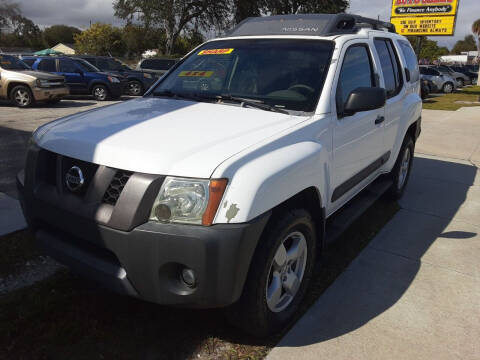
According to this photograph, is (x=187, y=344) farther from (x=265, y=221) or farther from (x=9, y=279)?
(x=9, y=279)

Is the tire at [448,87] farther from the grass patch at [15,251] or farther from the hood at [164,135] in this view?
the grass patch at [15,251]

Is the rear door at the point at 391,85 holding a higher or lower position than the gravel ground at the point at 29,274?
higher

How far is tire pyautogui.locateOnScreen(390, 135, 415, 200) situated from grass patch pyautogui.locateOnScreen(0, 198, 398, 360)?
7.74ft

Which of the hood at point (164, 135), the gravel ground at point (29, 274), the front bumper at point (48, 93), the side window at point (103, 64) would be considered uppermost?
the side window at point (103, 64)

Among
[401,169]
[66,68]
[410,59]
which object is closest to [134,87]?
[66,68]

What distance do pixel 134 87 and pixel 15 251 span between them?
47.2 feet

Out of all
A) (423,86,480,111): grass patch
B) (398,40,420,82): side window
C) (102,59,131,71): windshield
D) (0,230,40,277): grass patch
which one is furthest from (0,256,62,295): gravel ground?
(423,86,480,111): grass patch

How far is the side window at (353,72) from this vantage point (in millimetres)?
3254

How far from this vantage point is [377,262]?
371 centimetres

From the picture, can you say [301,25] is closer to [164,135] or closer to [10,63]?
[164,135]

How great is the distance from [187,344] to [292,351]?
2.10ft

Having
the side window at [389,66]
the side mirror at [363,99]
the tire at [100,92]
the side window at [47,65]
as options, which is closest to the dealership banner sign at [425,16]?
the tire at [100,92]

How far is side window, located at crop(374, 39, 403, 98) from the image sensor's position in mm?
4262

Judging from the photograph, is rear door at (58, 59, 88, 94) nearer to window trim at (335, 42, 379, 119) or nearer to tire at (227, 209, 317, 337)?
window trim at (335, 42, 379, 119)
